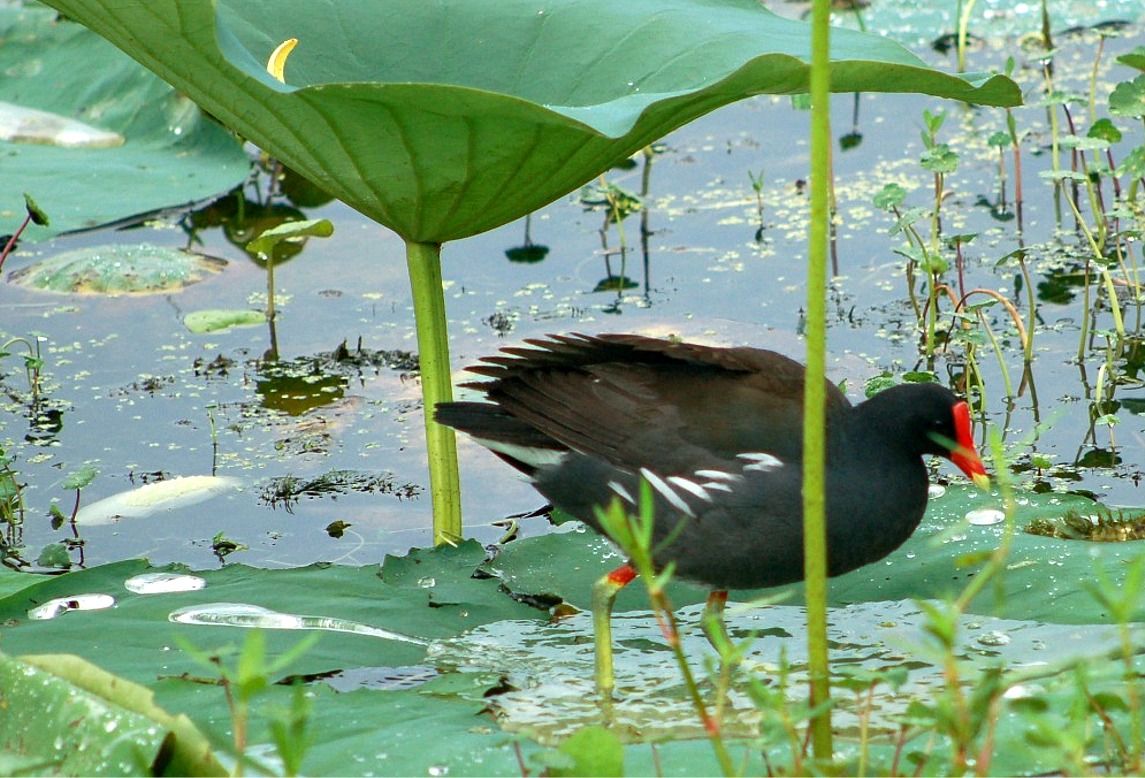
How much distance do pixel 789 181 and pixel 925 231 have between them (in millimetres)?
704

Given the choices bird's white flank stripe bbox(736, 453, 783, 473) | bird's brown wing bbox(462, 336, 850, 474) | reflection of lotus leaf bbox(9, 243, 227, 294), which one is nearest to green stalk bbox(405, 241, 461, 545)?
bird's brown wing bbox(462, 336, 850, 474)

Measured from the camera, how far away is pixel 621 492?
8.63 feet

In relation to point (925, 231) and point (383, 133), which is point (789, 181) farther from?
point (383, 133)

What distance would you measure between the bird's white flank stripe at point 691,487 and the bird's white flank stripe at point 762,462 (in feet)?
0.26

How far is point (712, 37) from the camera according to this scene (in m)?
3.02

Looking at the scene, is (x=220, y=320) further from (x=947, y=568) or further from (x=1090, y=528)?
(x=1090, y=528)

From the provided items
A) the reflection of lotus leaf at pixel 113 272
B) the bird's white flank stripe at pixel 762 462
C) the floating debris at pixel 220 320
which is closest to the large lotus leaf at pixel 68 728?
the bird's white flank stripe at pixel 762 462

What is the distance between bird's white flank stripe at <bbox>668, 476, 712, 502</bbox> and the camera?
8.36ft

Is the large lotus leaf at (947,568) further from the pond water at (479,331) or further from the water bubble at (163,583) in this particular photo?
the water bubble at (163,583)

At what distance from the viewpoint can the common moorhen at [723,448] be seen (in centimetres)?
251

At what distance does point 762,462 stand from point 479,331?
1833mm

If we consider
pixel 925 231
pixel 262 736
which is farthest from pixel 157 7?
pixel 925 231

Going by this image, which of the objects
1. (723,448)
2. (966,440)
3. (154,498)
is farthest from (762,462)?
(154,498)

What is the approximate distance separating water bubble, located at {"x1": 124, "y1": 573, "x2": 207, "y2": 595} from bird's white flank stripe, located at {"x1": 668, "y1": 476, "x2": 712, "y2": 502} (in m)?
0.87
